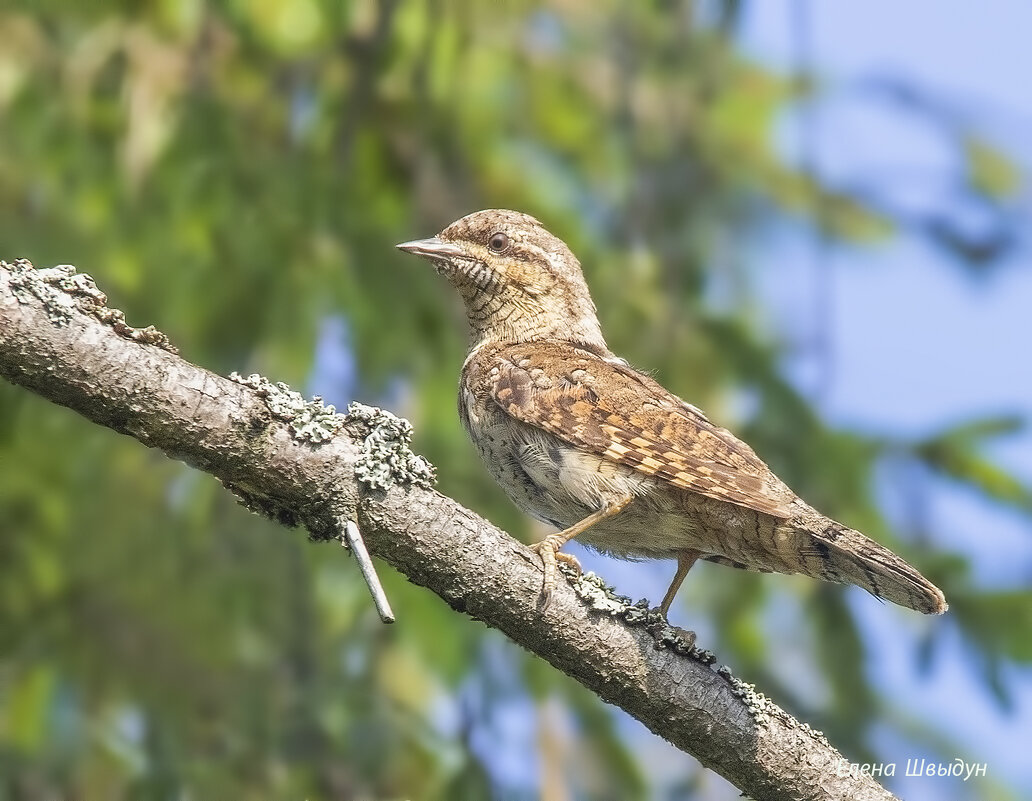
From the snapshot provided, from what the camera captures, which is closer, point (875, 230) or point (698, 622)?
point (698, 622)

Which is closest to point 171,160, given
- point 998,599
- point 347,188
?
point 347,188

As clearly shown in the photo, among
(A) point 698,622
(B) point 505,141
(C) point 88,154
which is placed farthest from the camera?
(B) point 505,141

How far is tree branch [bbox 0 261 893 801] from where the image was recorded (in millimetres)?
2367

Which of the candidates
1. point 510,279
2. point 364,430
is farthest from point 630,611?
point 510,279

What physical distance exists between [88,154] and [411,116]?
1.47 m

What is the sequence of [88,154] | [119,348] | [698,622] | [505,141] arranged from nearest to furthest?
[119,348] → [88,154] → [698,622] → [505,141]

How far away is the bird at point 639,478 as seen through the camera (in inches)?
138

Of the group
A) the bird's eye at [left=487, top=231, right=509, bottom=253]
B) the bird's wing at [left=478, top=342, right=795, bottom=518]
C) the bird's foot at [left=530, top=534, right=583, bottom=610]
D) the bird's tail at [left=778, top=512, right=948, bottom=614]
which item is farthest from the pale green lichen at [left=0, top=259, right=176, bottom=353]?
the bird's eye at [left=487, top=231, right=509, bottom=253]

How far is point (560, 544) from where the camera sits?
133 inches

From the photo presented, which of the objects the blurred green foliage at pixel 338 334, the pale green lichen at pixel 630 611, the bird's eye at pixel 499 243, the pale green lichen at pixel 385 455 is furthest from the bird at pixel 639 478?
the blurred green foliage at pixel 338 334

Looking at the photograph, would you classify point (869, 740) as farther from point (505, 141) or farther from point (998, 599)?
point (505, 141)

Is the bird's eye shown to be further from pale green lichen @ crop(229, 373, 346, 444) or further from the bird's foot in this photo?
pale green lichen @ crop(229, 373, 346, 444)

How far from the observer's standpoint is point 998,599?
214 inches

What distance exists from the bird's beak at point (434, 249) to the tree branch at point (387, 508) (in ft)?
6.22
